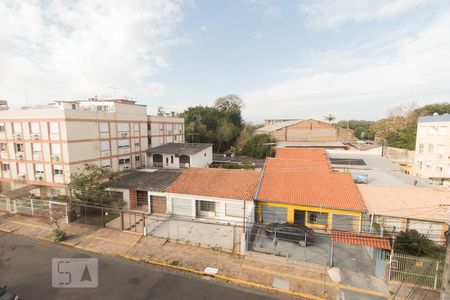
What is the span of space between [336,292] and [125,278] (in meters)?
11.9

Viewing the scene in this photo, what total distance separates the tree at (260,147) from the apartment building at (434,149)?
85.9ft

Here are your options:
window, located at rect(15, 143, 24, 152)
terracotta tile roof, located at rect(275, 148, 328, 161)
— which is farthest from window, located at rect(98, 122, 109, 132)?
terracotta tile roof, located at rect(275, 148, 328, 161)

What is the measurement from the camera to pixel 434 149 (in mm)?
35469

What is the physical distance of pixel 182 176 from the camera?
23859mm

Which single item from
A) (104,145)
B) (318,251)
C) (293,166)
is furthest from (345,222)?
(104,145)

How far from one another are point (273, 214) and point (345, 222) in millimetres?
5621

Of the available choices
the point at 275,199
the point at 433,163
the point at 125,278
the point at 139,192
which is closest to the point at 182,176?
the point at 139,192

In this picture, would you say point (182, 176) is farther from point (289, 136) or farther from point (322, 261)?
point (289, 136)

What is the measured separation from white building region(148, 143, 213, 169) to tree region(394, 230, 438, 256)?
84.9 ft

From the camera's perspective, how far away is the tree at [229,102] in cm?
8954

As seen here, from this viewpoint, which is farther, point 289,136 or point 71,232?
point 289,136

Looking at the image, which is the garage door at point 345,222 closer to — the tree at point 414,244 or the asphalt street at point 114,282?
the tree at point 414,244

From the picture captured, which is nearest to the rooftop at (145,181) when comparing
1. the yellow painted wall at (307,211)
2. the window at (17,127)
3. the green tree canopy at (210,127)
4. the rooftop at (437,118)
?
the yellow painted wall at (307,211)

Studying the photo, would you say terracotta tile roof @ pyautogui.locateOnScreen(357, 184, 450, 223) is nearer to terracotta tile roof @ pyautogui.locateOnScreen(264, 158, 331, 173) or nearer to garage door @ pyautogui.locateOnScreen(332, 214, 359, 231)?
garage door @ pyautogui.locateOnScreen(332, 214, 359, 231)
